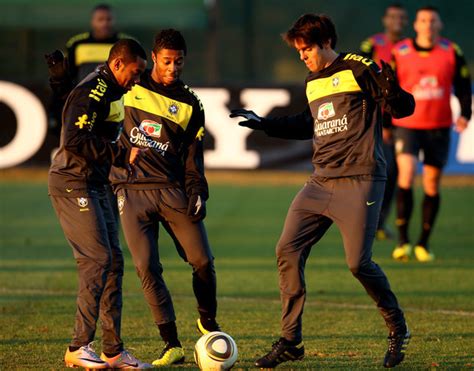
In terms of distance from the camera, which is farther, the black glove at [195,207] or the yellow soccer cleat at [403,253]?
the yellow soccer cleat at [403,253]

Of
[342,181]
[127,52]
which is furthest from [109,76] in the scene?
[342,181]

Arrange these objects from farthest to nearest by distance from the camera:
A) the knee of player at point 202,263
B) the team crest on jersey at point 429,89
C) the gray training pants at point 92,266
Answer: the team crest on jersey at point 429,89
the knee of player at point 202,263
the gray training pants at point 92,266

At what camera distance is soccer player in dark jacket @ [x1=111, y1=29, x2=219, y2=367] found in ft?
24.8

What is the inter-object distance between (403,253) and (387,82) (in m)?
5.43

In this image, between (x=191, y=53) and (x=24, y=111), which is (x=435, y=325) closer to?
(x=24, y=111)

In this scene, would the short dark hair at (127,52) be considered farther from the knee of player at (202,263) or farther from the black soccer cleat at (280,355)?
the black soccer cleat at (280,355)

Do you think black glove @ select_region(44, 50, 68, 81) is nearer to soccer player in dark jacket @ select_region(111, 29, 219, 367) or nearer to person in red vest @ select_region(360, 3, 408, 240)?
soccer player in dark jacket @ select_region(111, 29, 219, 367)

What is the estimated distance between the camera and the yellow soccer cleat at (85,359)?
23.0 ft

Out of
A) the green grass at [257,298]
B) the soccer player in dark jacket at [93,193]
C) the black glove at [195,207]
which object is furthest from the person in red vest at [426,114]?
the soccer player in dark jacket at [93,193]

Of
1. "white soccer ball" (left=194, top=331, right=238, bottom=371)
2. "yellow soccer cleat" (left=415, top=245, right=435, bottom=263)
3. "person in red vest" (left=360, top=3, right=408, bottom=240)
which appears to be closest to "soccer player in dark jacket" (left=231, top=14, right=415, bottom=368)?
"white soccer ball" (left=194, top=331, right=238, bottom=371)

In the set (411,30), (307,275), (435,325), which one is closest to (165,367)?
(435,325)

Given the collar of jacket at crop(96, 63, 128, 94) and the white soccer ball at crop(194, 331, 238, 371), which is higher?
the collar of jacket at crop(96, 63, 128, 94)

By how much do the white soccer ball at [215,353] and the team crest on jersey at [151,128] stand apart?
4.53ft

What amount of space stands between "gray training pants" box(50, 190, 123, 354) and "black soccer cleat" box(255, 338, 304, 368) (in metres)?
0.87
